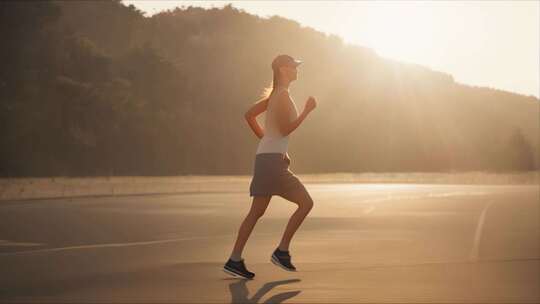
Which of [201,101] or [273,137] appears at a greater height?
[201,101]

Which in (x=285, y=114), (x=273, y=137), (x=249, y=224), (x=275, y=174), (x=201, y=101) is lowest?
(x=249, y=224)

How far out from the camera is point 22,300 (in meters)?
9.47

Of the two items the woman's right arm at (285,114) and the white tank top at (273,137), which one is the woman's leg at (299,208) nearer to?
the white tank top at (273,137)

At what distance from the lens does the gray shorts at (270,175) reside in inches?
425

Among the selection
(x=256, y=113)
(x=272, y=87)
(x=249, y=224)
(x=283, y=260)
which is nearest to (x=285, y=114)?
(x=256, y=113)

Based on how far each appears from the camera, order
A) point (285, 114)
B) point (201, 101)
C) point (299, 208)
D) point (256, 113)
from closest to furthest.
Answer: point (285, 114) → point (299, 208) → point (256, 113) → point (201, 101)

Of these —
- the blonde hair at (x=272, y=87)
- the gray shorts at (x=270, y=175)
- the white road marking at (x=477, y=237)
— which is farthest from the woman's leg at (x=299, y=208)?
the white road marking at (x=477, y=237)

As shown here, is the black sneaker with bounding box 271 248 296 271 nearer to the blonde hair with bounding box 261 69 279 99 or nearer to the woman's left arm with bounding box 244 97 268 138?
the woman's left arm with bounding box 244 97 268 138

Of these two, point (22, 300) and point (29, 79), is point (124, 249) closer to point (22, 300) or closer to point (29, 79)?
point (22, 300)

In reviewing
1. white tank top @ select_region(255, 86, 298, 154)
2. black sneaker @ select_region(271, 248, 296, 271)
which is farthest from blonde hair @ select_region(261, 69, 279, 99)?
black sneaker @ select_region(271, 248, 296, 271)

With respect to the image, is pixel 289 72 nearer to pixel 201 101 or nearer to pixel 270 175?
Result: pixel 270 175

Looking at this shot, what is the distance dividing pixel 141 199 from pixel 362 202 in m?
6.90

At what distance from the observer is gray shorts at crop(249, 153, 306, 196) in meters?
10.8

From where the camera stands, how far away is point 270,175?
10.8 metres
